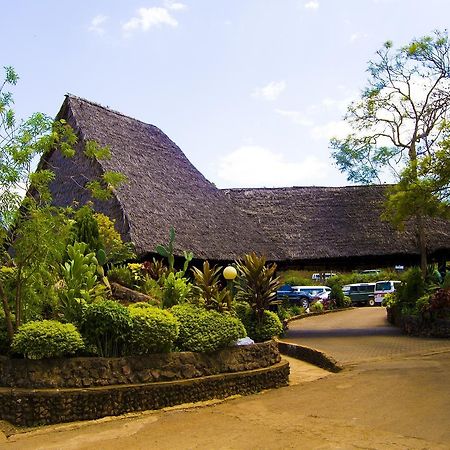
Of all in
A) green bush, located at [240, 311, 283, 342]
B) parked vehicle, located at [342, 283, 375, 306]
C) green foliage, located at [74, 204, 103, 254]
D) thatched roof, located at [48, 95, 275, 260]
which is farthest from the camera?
parked vehicle, located at [342, 283, 375, 306]

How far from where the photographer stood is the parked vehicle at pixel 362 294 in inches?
1390

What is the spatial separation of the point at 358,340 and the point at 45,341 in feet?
34.8

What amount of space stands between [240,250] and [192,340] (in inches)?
325

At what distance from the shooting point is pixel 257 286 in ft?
37.0

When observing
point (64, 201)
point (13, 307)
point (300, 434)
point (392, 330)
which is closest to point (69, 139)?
point (13, 307)

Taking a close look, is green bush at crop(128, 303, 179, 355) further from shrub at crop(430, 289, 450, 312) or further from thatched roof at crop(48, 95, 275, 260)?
shrub at crop(430, 289, 450, 312)

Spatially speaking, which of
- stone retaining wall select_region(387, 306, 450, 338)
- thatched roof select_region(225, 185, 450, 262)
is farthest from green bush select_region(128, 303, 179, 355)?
thatched roof select_region(225, 185, 450, 262)

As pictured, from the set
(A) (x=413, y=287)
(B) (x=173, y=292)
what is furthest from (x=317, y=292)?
(B) (x=173, y=292)

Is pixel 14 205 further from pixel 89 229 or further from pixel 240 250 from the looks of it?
pixel 240 250

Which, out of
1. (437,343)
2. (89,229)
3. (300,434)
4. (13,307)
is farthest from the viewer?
(437,343)

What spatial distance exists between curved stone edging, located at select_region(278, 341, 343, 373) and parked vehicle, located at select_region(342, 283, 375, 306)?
2232cm

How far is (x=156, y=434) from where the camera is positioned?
6660mm

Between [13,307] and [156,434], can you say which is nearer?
[156,434]

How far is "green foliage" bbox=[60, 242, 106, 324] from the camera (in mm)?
8391
